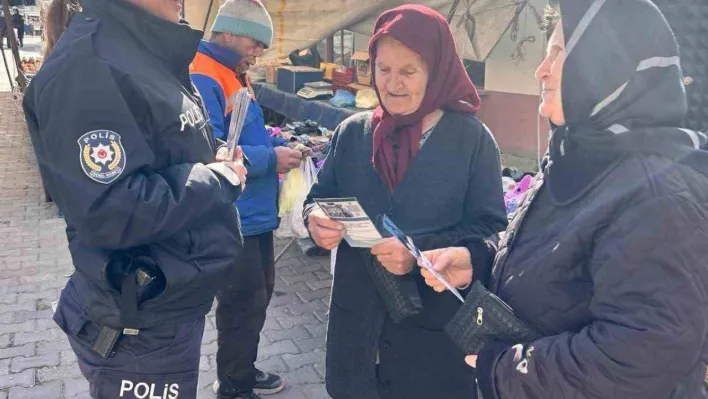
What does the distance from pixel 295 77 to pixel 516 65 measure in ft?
8.43

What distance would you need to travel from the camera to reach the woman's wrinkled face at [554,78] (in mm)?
1472

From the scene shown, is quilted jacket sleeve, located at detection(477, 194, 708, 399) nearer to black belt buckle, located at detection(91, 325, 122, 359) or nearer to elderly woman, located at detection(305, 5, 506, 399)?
elderly woman, located at detection(305, 5, 506, 399)

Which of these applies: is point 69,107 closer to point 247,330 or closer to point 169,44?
point 169,44

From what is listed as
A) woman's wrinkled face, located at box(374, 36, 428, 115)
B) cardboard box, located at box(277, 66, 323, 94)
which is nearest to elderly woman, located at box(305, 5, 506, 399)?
woman's wrinkled face, located at box(374, 36, 428, 115)

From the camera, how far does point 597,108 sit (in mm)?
1340

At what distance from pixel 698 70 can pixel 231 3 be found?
238 cm

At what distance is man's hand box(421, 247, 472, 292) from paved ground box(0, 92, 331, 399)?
175 centimetres

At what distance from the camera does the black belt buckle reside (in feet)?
6.05

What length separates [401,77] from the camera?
2205 millimetres

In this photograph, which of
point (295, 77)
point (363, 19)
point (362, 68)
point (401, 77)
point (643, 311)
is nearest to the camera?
point (643, 311)

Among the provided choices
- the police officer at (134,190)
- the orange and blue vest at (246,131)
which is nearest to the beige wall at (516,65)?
the orange and blue vest at (246,131)

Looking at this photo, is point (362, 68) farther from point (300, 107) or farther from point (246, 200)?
point (246, 200)

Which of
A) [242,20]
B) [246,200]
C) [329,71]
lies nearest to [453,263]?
[246,200]

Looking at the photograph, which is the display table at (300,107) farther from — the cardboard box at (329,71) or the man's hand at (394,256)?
the man's hand at (394,256)
